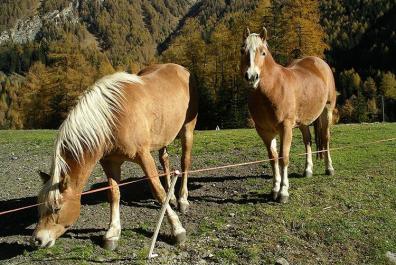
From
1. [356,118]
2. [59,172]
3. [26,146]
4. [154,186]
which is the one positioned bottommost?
Result: [356,118]

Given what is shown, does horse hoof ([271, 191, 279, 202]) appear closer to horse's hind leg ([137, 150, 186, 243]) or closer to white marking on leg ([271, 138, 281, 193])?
white marking on leg ([271, 138, 281, 193])

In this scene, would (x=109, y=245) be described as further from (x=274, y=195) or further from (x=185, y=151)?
(x=274, y=195)

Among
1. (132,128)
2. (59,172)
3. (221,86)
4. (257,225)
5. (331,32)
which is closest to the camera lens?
(59,172)

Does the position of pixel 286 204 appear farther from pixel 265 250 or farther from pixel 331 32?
pixel 331 32

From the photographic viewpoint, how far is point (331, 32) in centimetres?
13688

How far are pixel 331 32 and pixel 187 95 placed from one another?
140 meters

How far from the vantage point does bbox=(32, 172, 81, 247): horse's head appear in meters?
4.96

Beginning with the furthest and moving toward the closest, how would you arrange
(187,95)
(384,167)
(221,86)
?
(221,86)
(384,167)
(187,95)

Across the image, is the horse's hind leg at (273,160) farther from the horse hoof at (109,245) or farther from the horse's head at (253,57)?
the horse hoof at (109,245)

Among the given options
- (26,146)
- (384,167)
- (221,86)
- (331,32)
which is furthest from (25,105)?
(331,32)

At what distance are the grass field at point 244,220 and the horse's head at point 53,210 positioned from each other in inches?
14.3

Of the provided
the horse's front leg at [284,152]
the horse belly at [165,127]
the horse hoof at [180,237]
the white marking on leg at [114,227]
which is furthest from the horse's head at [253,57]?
the white marking on leg at [114,227]

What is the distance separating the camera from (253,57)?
21.0 feet

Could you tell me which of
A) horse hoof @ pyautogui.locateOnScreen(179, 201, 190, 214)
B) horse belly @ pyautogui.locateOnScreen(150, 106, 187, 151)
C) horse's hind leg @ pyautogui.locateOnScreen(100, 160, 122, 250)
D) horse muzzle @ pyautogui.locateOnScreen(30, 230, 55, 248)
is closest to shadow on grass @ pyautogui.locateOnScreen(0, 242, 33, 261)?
horse muzzle @ pyautogui.locateOnScreen(30, 230, 55, 248)
